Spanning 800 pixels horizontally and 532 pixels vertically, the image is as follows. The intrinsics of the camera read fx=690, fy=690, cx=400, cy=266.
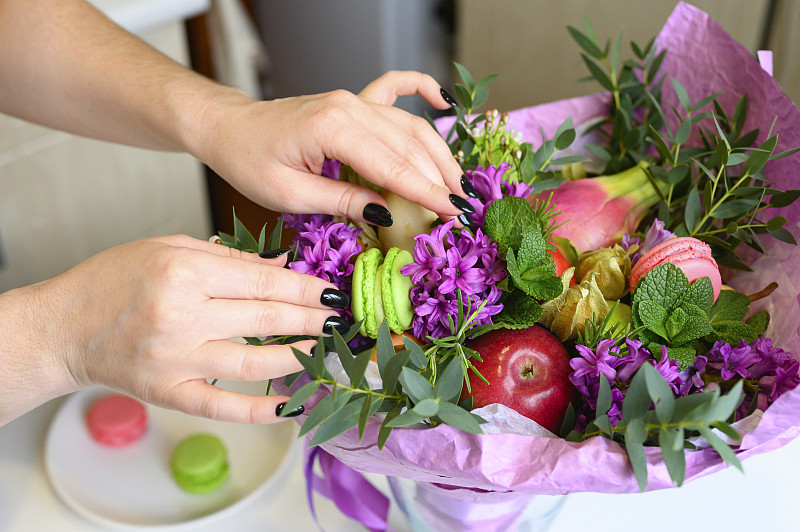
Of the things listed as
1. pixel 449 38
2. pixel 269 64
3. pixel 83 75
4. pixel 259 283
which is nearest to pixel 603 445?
pixel 259 283

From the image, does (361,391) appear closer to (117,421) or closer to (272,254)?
(272,254)

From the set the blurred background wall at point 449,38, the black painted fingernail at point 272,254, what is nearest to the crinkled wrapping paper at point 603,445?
the black painted fingernail at point 272,254

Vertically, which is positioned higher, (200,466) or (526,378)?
(526,378)

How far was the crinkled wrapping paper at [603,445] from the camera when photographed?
15.4 inches

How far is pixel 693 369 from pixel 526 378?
0.11m

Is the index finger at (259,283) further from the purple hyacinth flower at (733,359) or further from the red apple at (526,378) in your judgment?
the purple hyacinth flower at (733,359)

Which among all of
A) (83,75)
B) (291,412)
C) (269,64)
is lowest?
(269,64)

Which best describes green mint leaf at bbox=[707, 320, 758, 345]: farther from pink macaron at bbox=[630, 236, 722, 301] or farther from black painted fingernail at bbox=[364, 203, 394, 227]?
black painted fingernail at bbox=[364, 203, 394, 227]

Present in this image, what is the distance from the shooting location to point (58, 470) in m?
0.65

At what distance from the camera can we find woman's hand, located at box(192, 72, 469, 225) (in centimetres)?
50

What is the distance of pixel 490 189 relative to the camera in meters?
0.50

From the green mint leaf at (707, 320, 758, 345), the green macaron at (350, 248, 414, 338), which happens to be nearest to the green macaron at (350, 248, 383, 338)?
the green macaron at (350, 248, 414, 338)

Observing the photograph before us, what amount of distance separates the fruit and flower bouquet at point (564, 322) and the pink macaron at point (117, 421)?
0.21 metres

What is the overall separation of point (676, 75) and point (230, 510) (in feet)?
1.93
